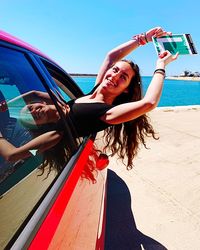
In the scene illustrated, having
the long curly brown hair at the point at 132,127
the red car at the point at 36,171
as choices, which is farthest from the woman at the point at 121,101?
the red car at the point at 36,171

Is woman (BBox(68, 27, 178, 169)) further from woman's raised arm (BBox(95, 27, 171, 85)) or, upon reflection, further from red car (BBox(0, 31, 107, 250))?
red car (BBox(0, 31, 107, 250))

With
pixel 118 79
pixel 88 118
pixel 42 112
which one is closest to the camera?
pixel 42 112

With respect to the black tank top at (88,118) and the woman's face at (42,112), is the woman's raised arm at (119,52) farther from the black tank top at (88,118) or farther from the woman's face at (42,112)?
the woman's face at (42,112)

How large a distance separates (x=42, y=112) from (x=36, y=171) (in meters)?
0.45

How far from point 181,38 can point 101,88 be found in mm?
667

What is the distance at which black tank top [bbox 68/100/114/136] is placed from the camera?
91.7 inches

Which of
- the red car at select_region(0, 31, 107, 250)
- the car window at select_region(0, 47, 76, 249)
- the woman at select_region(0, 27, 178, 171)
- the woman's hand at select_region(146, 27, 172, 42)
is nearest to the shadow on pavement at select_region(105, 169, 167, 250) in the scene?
the woman at select_region(0, 27, 178, 171)

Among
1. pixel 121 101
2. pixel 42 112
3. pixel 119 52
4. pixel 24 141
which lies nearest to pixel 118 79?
pixel 121 101

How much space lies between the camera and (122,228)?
3490 millimetres

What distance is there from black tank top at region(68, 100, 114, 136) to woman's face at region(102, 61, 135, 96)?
11.1 inches

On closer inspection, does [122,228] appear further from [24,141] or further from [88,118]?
[24,141]

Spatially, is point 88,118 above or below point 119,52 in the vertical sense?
below

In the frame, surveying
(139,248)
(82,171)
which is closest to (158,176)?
(139,248)

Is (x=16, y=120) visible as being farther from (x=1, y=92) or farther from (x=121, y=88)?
(x=121, y=88)
